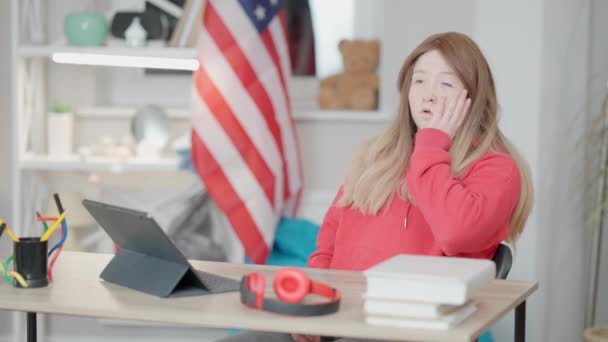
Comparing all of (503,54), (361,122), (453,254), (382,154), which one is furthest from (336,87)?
(453,254)

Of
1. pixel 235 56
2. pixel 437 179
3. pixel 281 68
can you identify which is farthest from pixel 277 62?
pixel 437 179

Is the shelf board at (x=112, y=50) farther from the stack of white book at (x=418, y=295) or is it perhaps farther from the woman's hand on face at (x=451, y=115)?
the stack of white book at (x=418, y=295)

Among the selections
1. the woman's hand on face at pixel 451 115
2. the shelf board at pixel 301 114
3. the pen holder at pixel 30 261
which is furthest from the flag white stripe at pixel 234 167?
the pen holder at pixel 30 261

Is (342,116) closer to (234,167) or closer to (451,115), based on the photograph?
(234,167)

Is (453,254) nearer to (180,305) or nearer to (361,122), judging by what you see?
(180,305)

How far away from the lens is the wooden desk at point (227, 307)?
5.23 ft

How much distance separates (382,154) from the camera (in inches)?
94.9

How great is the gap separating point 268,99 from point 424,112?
4.87 feet

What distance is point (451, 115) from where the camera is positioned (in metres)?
2.22

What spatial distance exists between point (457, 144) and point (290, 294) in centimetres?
75

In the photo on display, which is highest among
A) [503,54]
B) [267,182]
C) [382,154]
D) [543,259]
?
[503,54]

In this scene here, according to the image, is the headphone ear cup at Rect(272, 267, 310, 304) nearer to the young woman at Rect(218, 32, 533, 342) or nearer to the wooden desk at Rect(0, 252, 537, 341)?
the wooden desk at Rect(0, 252, 537, 341)

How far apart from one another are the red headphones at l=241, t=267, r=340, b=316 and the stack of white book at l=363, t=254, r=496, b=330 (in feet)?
0.29

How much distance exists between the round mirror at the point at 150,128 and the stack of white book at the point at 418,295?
2.32 m
